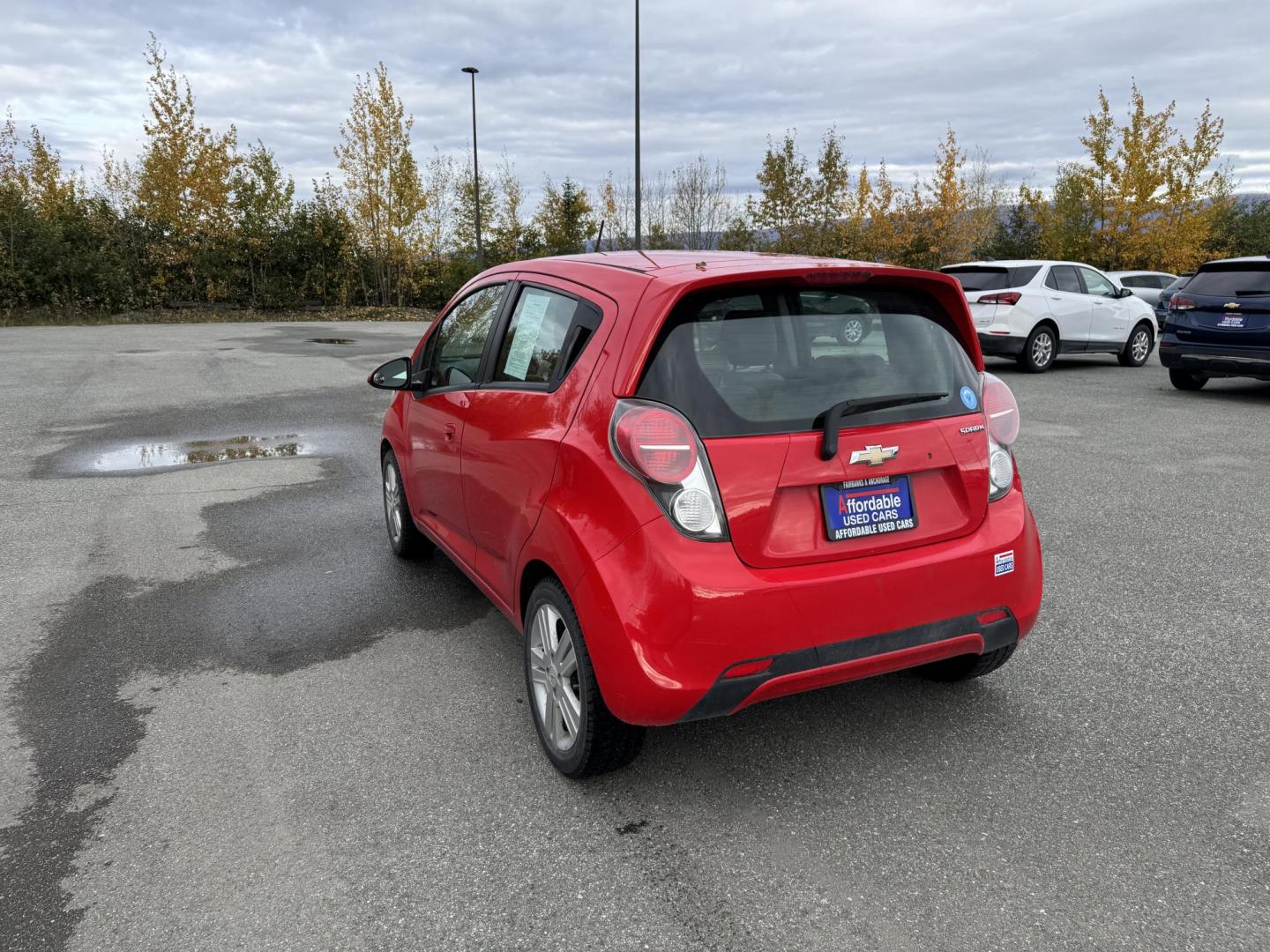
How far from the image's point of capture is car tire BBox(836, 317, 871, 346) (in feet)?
9.71

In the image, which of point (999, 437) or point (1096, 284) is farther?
point (1096, 284)

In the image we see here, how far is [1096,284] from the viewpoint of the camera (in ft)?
47.1

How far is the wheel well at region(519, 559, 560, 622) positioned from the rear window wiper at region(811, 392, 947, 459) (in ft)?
3.01

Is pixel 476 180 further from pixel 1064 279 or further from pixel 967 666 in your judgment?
pixel 967 666

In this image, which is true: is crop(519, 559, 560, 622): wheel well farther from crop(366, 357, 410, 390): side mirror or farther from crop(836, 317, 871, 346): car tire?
crop(366, 357, 410, 390): side mirror

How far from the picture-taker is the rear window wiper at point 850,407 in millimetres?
2713

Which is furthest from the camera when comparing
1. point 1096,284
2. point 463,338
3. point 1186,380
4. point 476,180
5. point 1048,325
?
point 476,180

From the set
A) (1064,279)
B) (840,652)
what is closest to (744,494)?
(840,652)

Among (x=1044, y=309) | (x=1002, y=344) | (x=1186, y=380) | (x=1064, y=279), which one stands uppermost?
(x=1064, y=279)

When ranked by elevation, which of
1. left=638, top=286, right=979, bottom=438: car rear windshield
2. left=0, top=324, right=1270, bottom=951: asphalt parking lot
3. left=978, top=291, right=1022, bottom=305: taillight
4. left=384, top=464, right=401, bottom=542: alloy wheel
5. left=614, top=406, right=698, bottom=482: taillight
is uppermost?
left=978, top=291, right=1022, bottom=305: taillight

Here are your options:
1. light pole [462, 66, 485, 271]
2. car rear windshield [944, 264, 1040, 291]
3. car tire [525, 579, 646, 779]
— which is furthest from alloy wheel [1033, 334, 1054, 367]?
light pole [462, 66, 485, 271]

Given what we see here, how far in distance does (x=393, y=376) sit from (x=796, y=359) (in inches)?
96.7

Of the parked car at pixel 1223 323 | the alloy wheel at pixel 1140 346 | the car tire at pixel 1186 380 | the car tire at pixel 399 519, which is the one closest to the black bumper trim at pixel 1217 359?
the parked car at pixel 1223 323

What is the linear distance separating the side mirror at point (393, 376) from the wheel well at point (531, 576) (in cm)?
166
